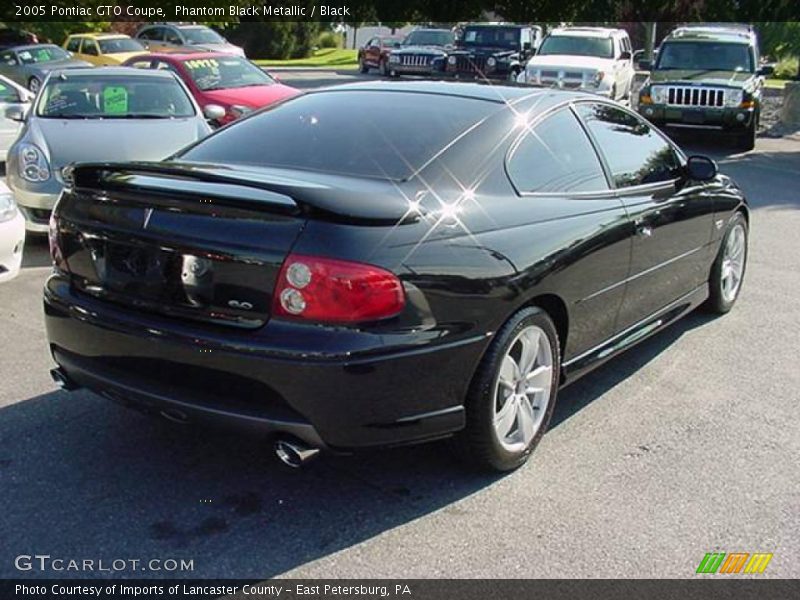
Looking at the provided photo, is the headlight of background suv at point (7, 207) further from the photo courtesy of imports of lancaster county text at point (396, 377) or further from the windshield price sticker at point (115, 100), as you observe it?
the windshield price sticker at point (115, 100)

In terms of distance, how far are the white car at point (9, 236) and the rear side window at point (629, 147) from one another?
3703 millimetres

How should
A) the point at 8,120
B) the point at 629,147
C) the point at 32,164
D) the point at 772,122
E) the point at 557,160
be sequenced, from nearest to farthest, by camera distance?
the point at 557,160, the point at 629,147, the point at 32,164, the point at 8,120, the point at 772,122

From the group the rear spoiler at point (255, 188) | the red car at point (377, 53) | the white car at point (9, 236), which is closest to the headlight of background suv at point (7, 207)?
the white car at point (9, 236)

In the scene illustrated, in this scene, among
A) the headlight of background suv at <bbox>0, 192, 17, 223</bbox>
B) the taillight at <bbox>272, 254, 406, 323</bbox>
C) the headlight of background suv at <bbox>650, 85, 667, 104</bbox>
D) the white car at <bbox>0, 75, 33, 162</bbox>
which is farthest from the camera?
the headlight of background suv at <bbox>650, 85, 667, 104</bbox>

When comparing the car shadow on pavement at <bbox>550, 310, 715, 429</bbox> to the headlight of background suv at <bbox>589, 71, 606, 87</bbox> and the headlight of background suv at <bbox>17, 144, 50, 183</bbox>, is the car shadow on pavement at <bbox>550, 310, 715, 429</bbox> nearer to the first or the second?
the headlight of background suv at <bbox>17, 144, 50, 183</bbox>

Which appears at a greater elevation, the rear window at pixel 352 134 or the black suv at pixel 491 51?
the black suv at pixel 491 51

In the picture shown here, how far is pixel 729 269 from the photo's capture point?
604cm

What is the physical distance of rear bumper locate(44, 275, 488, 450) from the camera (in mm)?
3064

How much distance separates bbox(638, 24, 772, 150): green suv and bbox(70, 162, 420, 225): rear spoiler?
12.5m

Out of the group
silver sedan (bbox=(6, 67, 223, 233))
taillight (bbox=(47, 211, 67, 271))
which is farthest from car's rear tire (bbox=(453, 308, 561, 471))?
silver sedan (bbox=(6, 67, 223, 233))

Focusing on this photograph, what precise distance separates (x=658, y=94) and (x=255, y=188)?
43.0ft

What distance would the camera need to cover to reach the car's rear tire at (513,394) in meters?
3.51

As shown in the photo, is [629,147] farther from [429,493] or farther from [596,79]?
[596,79]

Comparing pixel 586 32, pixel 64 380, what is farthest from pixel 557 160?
pixel 586 32
